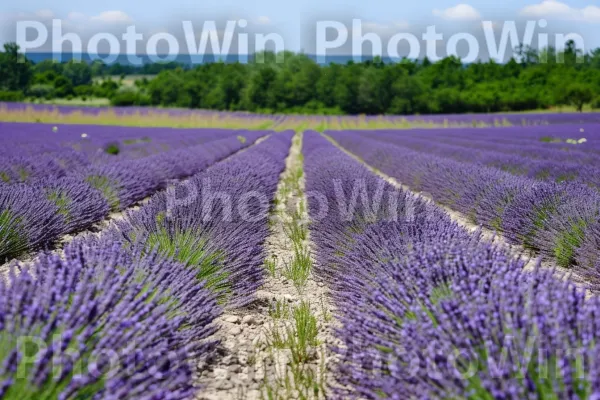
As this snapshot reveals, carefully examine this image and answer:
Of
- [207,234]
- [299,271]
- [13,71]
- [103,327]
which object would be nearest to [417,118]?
[299,271]

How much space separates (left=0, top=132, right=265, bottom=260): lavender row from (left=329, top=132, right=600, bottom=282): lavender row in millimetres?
3301

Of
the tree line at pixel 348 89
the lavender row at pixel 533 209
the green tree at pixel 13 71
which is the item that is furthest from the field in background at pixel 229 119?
the lavender row at pixel 533 209

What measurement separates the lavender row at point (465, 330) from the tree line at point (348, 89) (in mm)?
40092

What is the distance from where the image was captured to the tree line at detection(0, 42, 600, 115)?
133 feet

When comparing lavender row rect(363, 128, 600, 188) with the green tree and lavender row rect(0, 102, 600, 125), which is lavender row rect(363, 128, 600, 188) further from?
the green tree

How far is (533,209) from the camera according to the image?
3.97 metres

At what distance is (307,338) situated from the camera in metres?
2.30

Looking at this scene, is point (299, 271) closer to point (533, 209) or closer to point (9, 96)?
point (533, 209)

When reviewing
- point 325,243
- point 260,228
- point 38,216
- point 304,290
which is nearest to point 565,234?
point 325,243

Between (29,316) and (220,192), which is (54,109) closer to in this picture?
(220,192)

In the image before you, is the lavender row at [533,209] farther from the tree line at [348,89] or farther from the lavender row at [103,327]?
the tree line at [348,89]

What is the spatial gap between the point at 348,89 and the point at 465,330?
42841mm

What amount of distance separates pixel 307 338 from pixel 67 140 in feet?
36.8

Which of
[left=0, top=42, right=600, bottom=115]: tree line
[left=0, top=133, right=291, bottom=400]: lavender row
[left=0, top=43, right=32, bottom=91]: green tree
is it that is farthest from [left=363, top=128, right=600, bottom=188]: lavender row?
[left=0, top=43, right=32, bottom=91]: green tree
